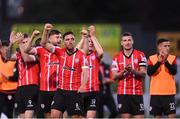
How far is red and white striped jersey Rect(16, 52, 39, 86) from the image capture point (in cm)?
2033

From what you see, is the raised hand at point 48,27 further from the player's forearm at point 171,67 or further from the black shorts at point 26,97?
the player's forearm at point 171,67

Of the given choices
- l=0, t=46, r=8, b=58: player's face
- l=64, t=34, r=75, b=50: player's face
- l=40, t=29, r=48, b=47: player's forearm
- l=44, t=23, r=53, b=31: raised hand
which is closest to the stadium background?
l=0, t=46, r=8, b=58: player's face

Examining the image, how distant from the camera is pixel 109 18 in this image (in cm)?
4006

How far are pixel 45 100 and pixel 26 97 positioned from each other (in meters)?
0.52

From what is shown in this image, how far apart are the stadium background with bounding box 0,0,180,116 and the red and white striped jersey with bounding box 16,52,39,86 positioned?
636cm

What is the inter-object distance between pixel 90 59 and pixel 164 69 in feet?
6.24

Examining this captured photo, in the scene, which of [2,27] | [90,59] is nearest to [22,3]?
[2,27]

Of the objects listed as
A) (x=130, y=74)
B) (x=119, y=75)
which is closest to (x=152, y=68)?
(x=130, y=74)

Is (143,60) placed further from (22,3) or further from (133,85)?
(22,3)

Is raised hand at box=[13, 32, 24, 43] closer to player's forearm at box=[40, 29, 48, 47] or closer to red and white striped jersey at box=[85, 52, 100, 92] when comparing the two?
player's forearm at box=[40, 29, 48, 47]

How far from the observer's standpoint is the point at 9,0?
30016 millimetres

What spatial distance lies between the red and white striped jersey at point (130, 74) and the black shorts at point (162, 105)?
478 mm

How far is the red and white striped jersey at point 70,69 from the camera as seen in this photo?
19.3 metres

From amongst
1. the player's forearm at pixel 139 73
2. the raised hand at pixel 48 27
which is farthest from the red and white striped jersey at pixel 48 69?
the player's forearm at pixel 139 73
